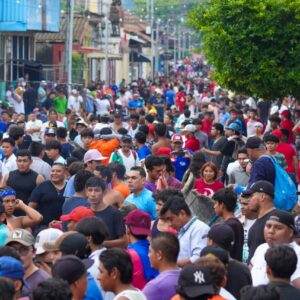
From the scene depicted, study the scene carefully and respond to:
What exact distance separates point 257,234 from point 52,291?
4.10m

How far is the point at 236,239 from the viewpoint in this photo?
11.1 meters

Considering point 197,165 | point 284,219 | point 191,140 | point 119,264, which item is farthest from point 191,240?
point 191,140

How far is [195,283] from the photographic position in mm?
7637

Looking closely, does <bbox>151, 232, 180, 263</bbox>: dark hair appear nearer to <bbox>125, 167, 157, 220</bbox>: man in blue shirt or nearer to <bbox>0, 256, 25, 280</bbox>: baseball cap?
<bbox>0, 256, 25, 280</bbox>: baseball cap

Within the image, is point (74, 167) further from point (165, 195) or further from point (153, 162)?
point (165, 195)

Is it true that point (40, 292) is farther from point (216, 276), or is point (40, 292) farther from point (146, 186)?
point (146, 186)

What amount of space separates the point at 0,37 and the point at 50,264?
3658 centimetres

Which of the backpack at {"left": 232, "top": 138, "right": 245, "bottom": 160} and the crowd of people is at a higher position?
the crowd of people

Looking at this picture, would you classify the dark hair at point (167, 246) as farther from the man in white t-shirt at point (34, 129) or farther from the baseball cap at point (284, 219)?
the man in white t-shirt at point (34, 129)

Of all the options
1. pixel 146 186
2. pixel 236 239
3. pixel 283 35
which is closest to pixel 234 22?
pixel 283 35

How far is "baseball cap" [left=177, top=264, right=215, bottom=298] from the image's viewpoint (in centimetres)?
761

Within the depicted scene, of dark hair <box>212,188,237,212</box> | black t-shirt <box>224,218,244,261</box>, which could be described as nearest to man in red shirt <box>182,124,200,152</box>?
dark hair <box>212,188,237,212</box>

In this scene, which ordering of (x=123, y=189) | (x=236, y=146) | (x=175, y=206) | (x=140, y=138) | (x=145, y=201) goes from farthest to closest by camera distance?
(x=236, y=146)
(x=140, y=138)
(x=123, y=189)
(x=145, y=201)
(x=175, y=206)

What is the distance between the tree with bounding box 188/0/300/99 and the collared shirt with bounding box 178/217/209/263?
11806 millimetres
